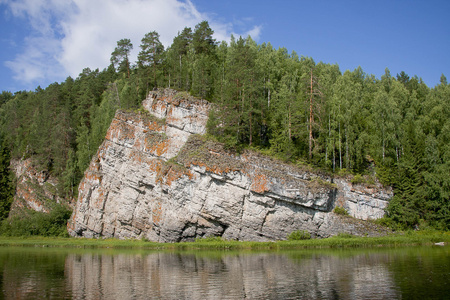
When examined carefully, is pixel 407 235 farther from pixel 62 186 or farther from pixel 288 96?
pixel 62 186

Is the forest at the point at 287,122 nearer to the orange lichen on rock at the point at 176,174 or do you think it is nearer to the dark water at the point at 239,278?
the orange lichen on rock at the point at 176,174

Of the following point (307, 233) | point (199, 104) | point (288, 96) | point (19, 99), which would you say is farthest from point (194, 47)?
point (19, 99)

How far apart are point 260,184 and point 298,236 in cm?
773

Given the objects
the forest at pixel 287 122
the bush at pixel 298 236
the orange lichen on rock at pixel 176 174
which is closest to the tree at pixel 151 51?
the forest at pixel 287 122

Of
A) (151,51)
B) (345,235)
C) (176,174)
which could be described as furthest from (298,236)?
(151,51)

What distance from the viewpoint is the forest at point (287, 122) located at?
46.5 metres

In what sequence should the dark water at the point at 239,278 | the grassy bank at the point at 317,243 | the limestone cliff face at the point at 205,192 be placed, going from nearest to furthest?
1. the dark water at the point at 239,278
2. the grassy bank at the point at 317,243
3. the limestone cliff face at the point at 205,192

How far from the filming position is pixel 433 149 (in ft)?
154

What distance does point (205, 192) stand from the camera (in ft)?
146

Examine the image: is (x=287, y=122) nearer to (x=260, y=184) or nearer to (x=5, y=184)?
(x=260, y=184)

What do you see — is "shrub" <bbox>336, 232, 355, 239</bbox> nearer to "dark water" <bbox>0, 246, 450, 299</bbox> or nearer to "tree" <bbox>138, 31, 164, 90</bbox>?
"dark water" <bbox>0, 246, 450, 299</bbox>

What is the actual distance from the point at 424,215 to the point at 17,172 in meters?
72.8

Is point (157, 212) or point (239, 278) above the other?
point (157, 212)

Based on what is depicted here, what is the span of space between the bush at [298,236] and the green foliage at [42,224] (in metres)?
36.8
